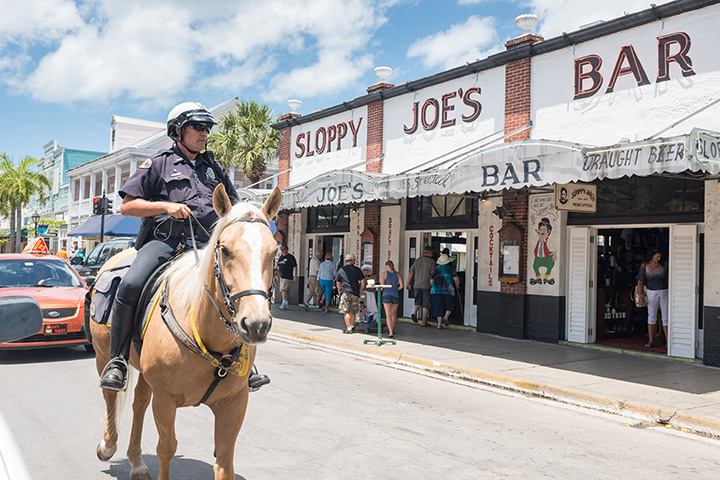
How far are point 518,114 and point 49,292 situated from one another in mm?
9743

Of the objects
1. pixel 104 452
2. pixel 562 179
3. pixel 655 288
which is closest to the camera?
pixel 104 452

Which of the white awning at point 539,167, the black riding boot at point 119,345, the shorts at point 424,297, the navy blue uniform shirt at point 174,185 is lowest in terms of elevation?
the shorts at point 424,297

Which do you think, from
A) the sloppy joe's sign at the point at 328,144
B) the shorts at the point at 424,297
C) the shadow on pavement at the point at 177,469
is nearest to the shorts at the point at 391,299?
the shorts at the point at 424,297

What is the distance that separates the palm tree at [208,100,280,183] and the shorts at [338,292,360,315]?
489 inches

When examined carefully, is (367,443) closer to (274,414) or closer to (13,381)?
(274,414)

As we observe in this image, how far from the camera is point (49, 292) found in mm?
9703

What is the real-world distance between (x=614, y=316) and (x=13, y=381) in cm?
1122

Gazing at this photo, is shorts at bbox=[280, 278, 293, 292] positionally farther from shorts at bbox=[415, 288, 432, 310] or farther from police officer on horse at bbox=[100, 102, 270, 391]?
police officer on horse at bbox=[100, 102, 270, 391]

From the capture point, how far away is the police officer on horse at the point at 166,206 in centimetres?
398

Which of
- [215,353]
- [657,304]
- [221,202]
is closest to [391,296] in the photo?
[657,304]

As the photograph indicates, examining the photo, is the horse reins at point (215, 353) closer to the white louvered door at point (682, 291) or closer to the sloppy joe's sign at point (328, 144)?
the white louvered door at point (682, 291)

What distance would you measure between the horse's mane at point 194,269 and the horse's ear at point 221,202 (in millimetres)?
41

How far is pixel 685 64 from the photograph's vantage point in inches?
408

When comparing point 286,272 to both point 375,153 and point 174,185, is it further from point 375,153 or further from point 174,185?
point 174,185
